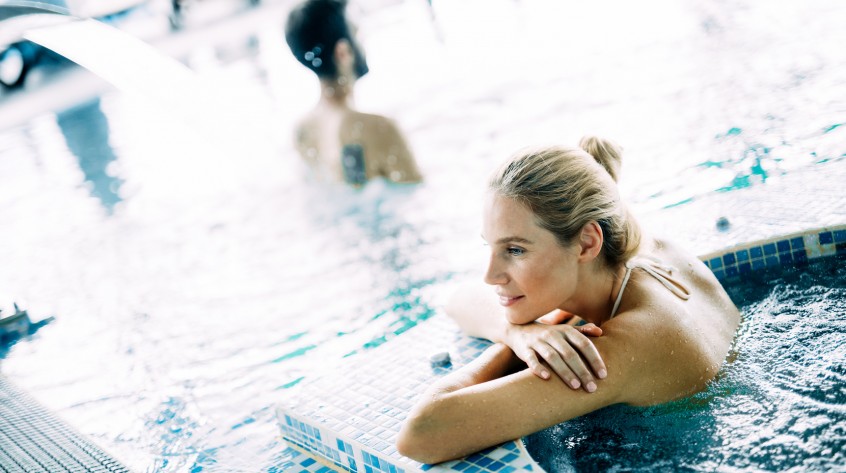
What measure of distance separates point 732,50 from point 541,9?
230 inches

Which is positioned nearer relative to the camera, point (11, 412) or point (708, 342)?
point (708, 342)

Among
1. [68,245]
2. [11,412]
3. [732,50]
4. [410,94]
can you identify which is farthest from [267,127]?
[11,412]

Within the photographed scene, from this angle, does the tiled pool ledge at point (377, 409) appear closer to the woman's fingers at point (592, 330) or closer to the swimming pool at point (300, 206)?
the swimming pool at point (300, 206)

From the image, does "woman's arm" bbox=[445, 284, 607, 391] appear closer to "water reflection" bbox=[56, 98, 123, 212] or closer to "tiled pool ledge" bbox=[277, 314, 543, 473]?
"tiled pool ledge" bbox=[277, 314, 543, 473]

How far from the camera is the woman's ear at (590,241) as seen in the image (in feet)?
7.14

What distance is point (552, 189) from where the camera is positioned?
212 cm

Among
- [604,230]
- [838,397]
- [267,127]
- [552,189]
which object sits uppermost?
[267,127]

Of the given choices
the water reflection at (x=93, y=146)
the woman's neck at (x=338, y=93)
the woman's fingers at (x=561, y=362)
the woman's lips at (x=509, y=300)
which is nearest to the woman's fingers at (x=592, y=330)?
the woman's fingers at (x=561, y=362)

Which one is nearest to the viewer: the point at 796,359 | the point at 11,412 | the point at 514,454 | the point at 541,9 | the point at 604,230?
the point at 514,454

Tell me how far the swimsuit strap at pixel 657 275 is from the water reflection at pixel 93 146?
20.2 ft

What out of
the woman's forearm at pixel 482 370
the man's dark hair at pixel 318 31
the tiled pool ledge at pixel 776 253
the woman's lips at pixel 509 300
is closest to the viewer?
the woman's forearm at pixel 482 370

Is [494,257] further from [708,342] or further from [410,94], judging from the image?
[410,94]

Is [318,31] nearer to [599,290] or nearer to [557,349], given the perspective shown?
[599,290]

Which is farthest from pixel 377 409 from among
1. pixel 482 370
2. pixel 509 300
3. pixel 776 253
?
pixel 776 253
